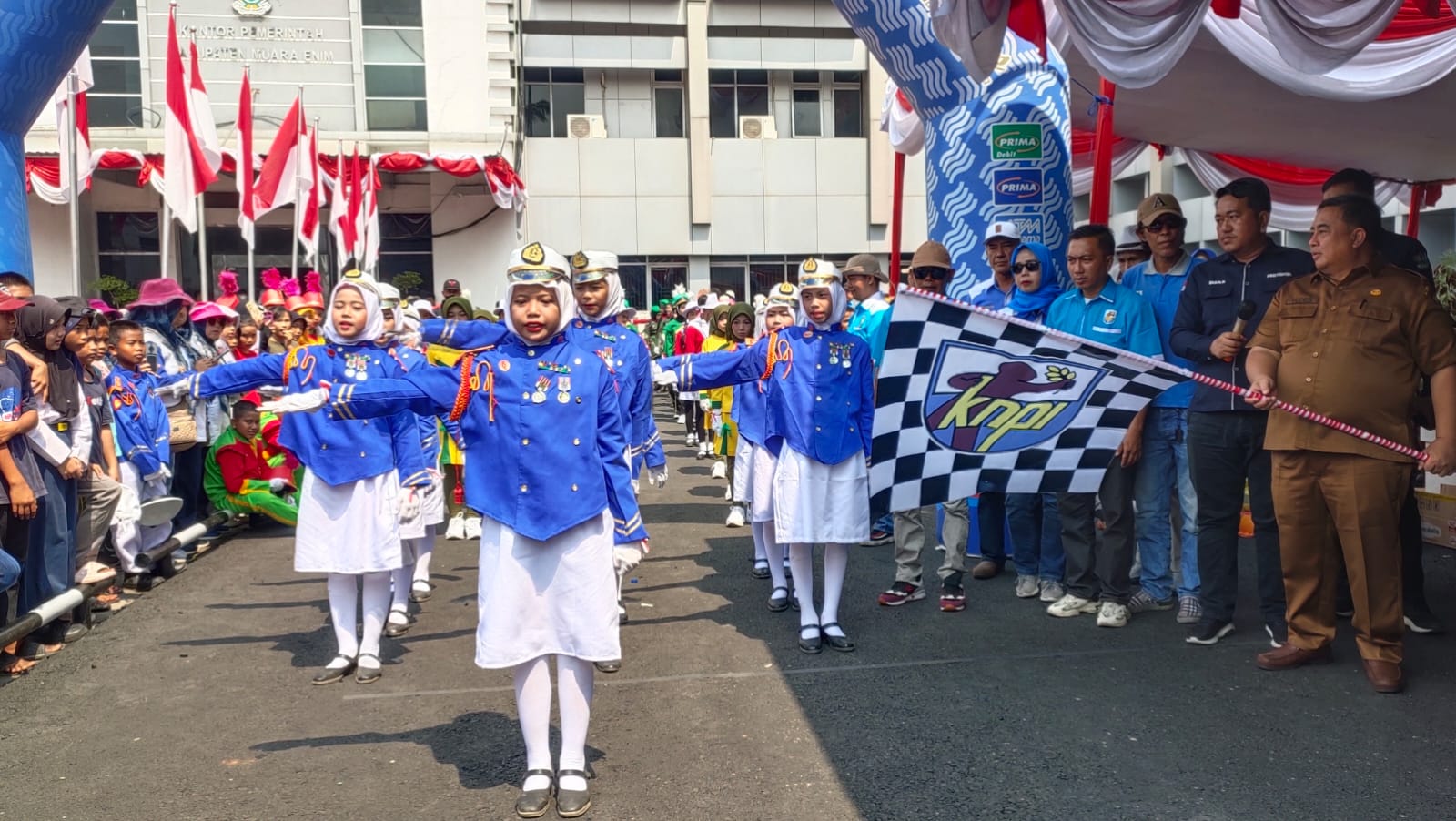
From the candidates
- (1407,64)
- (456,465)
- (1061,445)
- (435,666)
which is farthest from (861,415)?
(456,465)

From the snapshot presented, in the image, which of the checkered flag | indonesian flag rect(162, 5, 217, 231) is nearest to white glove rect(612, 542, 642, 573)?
the checkered flag

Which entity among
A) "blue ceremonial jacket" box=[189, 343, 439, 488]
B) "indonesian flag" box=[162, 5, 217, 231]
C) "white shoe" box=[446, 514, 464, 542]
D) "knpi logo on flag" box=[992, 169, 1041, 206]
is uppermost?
"indonesian flag" box=[162, 5, 217, 231]

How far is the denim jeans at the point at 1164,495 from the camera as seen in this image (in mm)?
6375

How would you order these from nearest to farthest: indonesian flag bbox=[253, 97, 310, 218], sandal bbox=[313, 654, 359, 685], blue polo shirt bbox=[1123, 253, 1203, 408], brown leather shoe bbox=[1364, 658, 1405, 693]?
brown leather shoe bbox=[1364, 658, 1405, 693] < sandal bbox=[313, 654, 359, 685] < blue polo shirt bbox=[1123, 253, 1203, 408] < indonesian flag bbox=[253, 97, 310, 218]

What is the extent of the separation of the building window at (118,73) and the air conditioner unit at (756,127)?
45.7 ft

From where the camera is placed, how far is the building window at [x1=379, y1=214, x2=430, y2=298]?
97.9 ft

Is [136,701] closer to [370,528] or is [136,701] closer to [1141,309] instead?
[370,528]

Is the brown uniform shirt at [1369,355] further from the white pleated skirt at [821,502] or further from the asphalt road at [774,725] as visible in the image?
the white pleated skirt at [821,502]

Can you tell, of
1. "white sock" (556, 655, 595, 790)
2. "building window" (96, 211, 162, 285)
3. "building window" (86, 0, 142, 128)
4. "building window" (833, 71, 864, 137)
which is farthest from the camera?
"building window" (833, 71, 864, 137)

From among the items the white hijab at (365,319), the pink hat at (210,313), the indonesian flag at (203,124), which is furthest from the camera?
the indonesian flag at (203,124)

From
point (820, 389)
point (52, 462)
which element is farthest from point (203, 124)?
point (820, 389)

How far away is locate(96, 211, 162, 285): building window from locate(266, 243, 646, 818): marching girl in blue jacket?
91.1 ft

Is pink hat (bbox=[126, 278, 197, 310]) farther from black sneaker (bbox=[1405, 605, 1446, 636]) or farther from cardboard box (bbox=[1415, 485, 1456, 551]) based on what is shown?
cardboard box (bbox=[1415, 485, 1456, 551])

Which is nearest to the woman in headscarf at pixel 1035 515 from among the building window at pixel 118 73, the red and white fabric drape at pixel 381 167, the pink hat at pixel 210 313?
the pink hat at pixel 210 313
